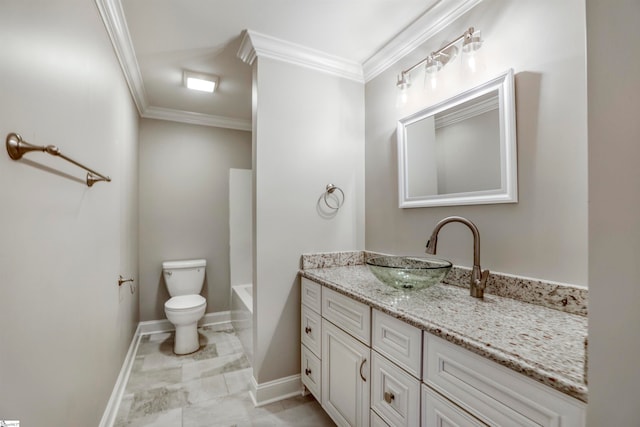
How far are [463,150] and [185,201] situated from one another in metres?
2.88

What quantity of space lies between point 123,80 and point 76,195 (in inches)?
54.3

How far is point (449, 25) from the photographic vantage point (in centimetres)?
163

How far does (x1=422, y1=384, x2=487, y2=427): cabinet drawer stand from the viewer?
880 mm

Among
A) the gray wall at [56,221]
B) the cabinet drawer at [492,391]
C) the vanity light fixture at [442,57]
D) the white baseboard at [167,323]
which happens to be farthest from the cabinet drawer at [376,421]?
the white baseboard at [167,323]

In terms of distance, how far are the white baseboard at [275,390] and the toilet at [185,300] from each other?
0.93 m

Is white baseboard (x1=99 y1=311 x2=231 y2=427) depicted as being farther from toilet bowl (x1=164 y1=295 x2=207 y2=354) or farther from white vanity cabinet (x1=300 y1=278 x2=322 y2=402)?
white vanity cabinet (x1=300 y1=278 x2=322 y2=402)

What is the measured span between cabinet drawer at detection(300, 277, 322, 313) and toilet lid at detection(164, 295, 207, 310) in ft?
4.14

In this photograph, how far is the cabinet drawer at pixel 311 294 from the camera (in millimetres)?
1801

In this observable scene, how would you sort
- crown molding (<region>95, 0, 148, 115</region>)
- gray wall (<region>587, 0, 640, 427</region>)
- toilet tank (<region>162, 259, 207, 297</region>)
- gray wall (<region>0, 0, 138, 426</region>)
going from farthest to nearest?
1. toilet tank (<region>162, 259, 207, 297</region>)
2. crown molding (<region>95, 0, 148, 115</region>)
3. gray wall (<region>0, 0, 138, 426</region>)
4. gray wall (<region>587, 0, 640, 427</region>)

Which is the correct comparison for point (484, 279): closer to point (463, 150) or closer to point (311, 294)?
point (463, 150)

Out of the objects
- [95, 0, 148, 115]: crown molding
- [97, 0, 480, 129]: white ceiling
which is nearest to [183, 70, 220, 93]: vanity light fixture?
[97, 0, 480, 129]: white ceiling

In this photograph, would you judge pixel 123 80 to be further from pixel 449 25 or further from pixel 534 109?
pixel 534 109

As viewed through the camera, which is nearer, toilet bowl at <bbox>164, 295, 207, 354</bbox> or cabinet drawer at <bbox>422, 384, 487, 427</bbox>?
cabinet drawer at <bbox>422, 384, 487, 427</bbox>

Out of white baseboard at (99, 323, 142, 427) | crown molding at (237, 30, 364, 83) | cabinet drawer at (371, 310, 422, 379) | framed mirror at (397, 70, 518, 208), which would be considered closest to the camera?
cabinet drawer at (371, 310, 422, 379)
